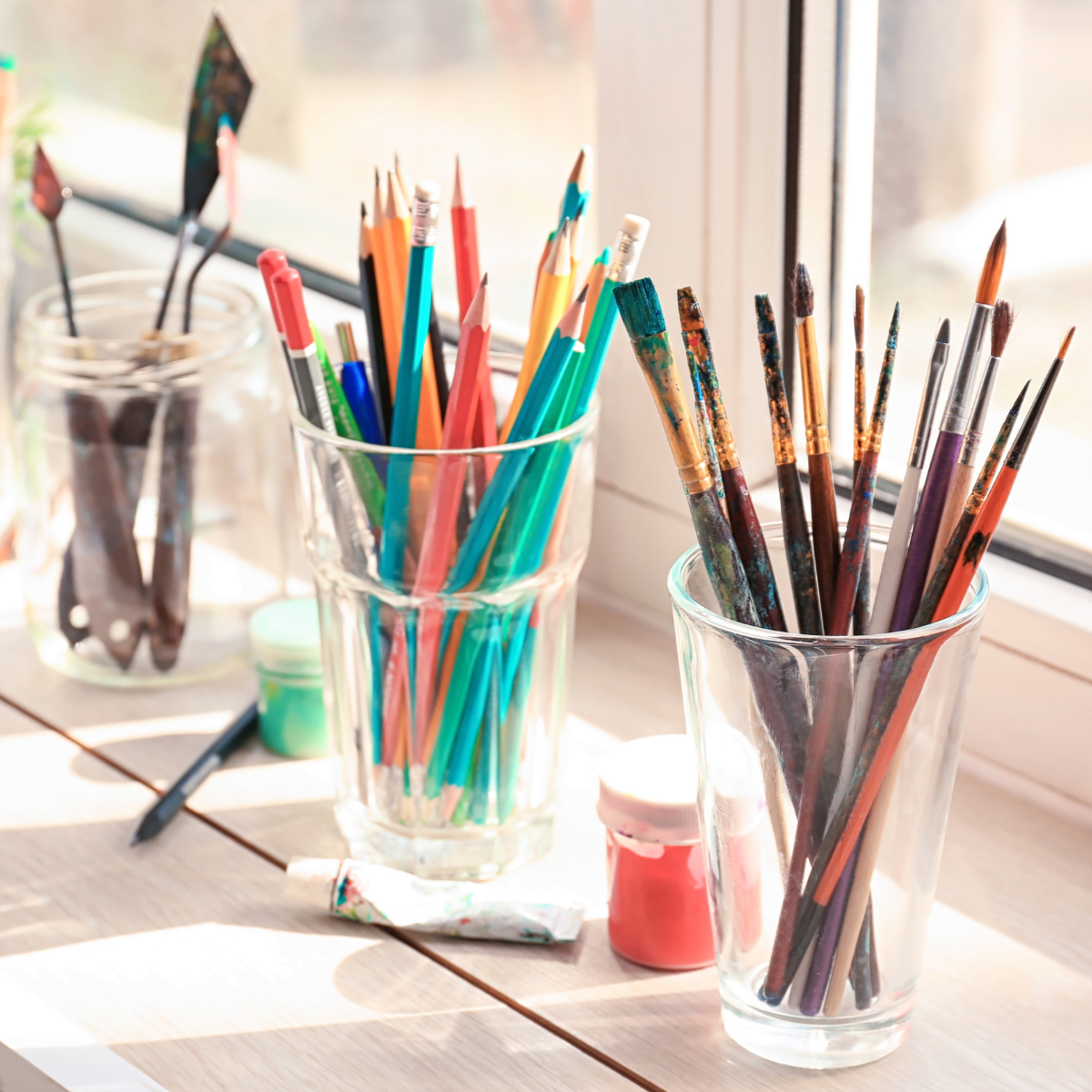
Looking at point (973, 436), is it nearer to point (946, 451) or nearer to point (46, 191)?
point (946, 451)

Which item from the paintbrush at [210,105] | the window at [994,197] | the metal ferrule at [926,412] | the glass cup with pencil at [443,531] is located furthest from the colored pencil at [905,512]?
the paintbrush at [210,105]

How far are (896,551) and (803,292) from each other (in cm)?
8

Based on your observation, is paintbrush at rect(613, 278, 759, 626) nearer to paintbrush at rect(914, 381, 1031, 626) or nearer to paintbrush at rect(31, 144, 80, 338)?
paintbrush at rect(914, 381, 1031, 626)

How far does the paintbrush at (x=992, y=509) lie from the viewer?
0.38 m

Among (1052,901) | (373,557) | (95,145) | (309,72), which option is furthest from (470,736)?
(95,145)

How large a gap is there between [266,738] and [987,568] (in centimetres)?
32

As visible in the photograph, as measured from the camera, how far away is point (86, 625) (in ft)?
2.28

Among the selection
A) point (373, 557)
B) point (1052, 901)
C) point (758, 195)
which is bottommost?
point (1052, 901)

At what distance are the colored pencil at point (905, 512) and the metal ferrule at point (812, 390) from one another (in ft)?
0.08

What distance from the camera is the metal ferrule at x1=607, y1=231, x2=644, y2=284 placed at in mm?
442

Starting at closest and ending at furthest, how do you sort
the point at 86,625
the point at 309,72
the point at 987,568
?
the point at 987,568
the point at 86,625
the point at 309,72

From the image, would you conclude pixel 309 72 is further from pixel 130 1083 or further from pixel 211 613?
pixel 130 1083

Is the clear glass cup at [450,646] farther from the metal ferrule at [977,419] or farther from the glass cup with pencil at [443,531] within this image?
the metal ferrule at [977,419]

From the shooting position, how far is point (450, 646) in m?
0.51
